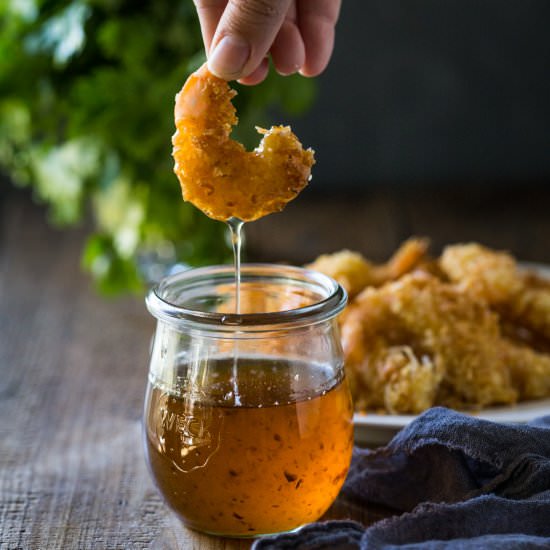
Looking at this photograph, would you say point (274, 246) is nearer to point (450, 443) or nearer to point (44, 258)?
point (44, 258)

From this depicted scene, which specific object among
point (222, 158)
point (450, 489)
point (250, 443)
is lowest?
point (450, 489)

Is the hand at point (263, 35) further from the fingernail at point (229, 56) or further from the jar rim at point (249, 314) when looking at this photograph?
the jar rim at point (249, 314)

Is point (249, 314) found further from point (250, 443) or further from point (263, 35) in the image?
point (263, 35)

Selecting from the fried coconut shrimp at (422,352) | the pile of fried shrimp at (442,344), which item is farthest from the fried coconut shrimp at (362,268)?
the fried coconut shrimp at (422,352)

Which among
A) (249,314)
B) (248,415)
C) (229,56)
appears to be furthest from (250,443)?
(229,56)

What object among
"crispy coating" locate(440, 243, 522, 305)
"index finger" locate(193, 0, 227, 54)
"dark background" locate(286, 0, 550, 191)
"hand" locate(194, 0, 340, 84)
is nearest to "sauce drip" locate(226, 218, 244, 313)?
"hand" locate(194, 0, 340, 84)

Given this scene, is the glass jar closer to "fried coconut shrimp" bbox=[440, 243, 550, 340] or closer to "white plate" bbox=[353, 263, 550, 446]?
"white plate" bbox=[353, 263, 550, 446]

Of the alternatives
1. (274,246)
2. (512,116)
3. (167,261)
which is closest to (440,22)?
(512,116)
